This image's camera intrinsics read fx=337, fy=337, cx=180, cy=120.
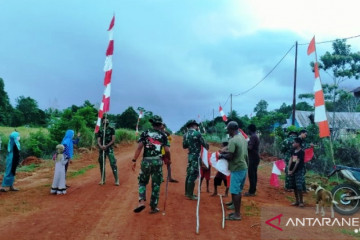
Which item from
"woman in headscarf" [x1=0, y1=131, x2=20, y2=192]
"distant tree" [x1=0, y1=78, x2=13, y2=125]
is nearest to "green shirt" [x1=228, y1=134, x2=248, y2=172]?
"woman in headscarf" [x1=0, y1=131, x2=20, y2=192]

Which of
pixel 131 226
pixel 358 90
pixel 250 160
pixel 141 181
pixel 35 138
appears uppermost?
pixel 358 90

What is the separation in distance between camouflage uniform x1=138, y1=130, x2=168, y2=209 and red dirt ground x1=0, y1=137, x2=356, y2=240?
417 millimetres

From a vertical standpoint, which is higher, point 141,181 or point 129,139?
point 129,139

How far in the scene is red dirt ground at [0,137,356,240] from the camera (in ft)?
18.1

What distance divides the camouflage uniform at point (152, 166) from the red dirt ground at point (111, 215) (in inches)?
16.4

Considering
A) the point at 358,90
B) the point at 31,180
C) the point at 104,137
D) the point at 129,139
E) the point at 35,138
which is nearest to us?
the point at 104,137

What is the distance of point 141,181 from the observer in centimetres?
676

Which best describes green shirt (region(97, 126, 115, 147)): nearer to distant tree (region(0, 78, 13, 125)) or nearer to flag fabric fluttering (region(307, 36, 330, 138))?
flag fabric fluttering (region(307, 36, 330, 138))

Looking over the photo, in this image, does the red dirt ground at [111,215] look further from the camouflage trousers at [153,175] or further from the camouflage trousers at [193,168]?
the camouflage trousers at [193,168]

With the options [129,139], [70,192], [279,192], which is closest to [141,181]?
[70,192]

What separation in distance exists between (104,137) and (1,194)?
3034 millimetres

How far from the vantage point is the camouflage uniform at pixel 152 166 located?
6.72 metres

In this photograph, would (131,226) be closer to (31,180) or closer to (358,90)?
(31,180)

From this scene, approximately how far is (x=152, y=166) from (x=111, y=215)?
1246 mm
